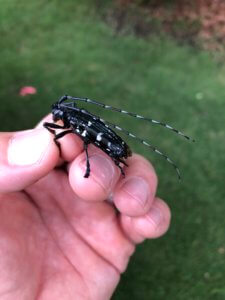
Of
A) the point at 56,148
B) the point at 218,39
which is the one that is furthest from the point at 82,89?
the point at 56,148

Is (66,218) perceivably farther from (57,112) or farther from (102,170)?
(57,112)

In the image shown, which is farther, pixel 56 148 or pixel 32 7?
pixel 32 7

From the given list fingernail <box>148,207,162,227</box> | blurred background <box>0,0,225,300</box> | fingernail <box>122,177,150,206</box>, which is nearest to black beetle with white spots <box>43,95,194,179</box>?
fingernail <box>122,177,150,206</box>

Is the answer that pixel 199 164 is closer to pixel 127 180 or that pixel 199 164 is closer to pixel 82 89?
pixel 82 89

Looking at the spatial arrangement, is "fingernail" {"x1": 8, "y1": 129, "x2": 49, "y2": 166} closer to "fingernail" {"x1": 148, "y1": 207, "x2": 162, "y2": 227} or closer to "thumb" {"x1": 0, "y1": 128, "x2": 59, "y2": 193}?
"thumb" {"x1": 0, "y1": 128, "x2": 59, "y2": 193}

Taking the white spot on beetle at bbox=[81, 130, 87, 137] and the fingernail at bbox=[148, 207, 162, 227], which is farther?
the fingernail at bbox=[148, 207, 162, 227]

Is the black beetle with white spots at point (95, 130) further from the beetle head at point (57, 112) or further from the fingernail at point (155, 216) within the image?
the fingernail at point (155, 216)
